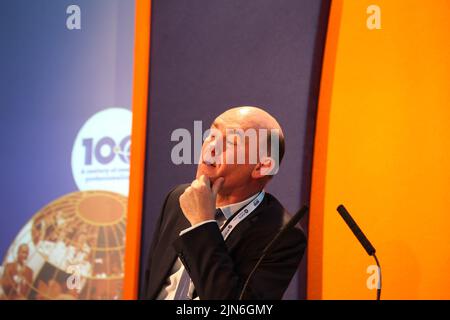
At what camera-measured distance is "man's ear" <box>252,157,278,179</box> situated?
181cm

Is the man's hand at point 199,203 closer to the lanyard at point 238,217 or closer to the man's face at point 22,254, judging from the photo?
the lanyard at point 238,217

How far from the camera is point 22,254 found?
12.6 ft

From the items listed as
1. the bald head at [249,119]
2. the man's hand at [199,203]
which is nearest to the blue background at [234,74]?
the bald head at [249,119]

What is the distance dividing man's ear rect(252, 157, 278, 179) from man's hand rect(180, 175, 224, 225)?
0.56ft

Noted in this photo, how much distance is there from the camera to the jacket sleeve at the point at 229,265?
160cm

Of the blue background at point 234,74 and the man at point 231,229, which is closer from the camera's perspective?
the man at point 231,229

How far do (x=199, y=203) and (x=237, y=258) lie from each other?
212mm

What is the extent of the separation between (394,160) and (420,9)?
52cm

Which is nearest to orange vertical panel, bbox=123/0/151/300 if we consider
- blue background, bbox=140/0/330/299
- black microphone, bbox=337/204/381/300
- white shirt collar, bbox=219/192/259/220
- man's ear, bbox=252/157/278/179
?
blue background, bbox=140/0/330/299

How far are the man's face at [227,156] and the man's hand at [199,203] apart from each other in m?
0.08

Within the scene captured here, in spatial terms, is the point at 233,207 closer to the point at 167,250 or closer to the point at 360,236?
the point at 167,250

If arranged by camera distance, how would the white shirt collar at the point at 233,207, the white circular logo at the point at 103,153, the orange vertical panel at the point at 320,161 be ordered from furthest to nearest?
the white circular logo at the point at 103,153 < the orange vertical panel at the point at 320,161 < the white shirt collar at the point at 233,207

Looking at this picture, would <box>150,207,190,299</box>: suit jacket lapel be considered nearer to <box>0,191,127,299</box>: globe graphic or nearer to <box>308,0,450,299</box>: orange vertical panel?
<box>308,0,450,299</box>: orange vertical panel
